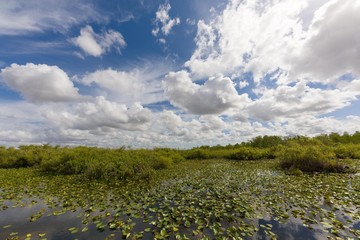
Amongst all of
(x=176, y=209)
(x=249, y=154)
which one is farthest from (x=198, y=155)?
(x=176, y=209)

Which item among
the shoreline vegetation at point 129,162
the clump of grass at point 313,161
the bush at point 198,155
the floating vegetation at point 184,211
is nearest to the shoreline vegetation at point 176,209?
the floating vegetation at point 184,211

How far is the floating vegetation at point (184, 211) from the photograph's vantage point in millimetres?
5969

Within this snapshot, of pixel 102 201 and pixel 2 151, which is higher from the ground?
pixel 2 151

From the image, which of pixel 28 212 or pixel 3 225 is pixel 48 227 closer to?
pixel 3 225

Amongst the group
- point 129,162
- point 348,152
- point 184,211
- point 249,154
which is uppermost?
point 348,152

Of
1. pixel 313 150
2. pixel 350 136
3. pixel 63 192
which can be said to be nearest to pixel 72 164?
pixel 63 192

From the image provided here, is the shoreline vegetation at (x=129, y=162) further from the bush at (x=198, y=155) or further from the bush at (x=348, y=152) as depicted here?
the bush at (x=198, y=155)

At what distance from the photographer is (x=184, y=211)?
24.8 ft

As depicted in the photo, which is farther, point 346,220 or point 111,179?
point 111,179

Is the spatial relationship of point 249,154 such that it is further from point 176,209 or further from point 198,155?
point 176,209

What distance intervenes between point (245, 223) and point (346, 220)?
3.33 metres

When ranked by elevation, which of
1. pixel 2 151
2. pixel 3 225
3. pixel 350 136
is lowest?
pixel 3 225

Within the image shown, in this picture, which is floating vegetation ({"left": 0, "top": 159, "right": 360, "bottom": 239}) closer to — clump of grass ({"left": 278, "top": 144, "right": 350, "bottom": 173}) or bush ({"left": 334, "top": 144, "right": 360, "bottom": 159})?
clump of grass ({"left": 278, "top": 144, "right": 350, "bottom": 173})

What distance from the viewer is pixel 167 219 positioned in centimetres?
677
